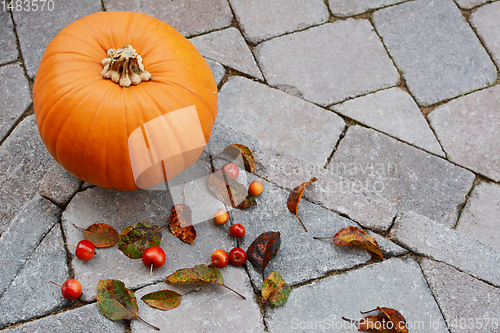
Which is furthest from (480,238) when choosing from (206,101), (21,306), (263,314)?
(21,306)

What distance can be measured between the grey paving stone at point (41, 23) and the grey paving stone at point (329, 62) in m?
1.10

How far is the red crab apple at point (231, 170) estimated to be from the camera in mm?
1784

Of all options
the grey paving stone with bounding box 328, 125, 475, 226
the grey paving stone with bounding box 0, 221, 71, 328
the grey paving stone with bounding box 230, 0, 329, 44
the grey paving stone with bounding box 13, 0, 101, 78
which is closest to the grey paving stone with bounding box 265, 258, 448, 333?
the grey paving stone with bounding box 328, 125, 475, 226

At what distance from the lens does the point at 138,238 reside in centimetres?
164

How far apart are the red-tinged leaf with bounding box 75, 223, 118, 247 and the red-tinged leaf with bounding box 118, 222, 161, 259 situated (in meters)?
0.05

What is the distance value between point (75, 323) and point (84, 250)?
0.28m

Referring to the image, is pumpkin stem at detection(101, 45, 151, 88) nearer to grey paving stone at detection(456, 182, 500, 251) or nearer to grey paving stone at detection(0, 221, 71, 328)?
grey paving stone at detection(0, 221, 71, 328)

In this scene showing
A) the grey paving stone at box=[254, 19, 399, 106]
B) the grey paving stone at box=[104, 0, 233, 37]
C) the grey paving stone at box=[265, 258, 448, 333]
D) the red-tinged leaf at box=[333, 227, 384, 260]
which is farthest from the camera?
the grey paving stone at box=[104, 0, 233, 37]

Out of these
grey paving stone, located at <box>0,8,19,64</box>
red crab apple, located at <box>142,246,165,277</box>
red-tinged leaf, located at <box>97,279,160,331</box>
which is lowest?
red-tinged leaf, located at <box>97,279,160,331</box>

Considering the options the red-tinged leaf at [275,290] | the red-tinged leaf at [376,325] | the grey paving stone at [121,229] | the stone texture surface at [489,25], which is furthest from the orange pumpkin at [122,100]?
the stone texture surface at [489,25]

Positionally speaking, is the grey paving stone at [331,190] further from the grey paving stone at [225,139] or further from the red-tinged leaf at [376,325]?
the red-tinged leaf at [376,325]

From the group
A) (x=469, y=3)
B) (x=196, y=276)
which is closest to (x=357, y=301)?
(x=196, y=276)

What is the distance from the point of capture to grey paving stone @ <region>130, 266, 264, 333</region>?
154 centimetres

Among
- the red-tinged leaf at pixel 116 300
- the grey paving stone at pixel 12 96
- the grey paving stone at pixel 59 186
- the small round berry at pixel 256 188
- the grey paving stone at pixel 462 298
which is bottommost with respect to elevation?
the grey paving stone at pixel 462 298
